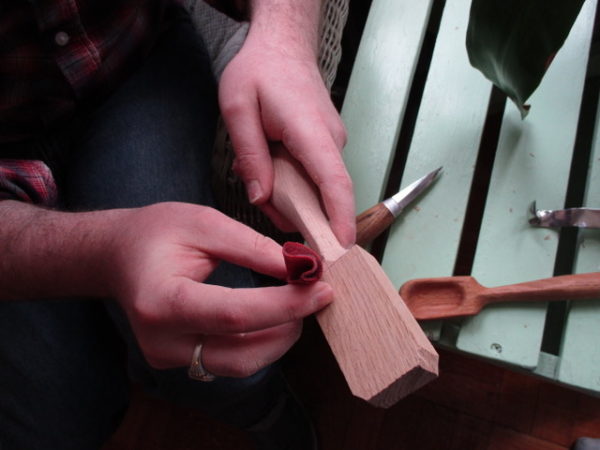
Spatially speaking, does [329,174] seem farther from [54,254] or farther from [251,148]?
[54,254]

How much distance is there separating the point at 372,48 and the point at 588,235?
378mm

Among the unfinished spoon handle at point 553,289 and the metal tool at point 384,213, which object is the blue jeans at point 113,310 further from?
the unfinished spoon handle at point 553,289

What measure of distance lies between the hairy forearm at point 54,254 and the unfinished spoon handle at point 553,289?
41 cm

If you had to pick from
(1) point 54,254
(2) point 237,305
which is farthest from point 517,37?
(1) point 54,254

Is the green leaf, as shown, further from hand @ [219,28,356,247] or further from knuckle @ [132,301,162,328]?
knuckle @ [132,301,162,328]

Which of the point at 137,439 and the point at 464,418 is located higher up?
the point at 464,418

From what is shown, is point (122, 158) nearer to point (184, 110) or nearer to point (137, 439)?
point (184, 110)

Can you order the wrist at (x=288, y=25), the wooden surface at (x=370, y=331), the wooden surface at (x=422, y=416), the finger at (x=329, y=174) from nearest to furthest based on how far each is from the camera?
the wooden surface at (x=370, y=331), the finger at (x=329, y=174), the wrist at (x=288, y=25), the wooden surface at (x=422, y=416)

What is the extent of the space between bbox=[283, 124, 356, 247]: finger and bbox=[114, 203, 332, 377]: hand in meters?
0.08

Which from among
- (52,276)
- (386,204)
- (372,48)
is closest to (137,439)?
(52,276)

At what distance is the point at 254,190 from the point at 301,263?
16cm

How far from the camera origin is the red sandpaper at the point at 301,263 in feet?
0.99

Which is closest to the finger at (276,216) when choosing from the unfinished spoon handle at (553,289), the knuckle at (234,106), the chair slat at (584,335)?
the knuckle at (234,106)

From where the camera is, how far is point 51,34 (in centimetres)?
50
